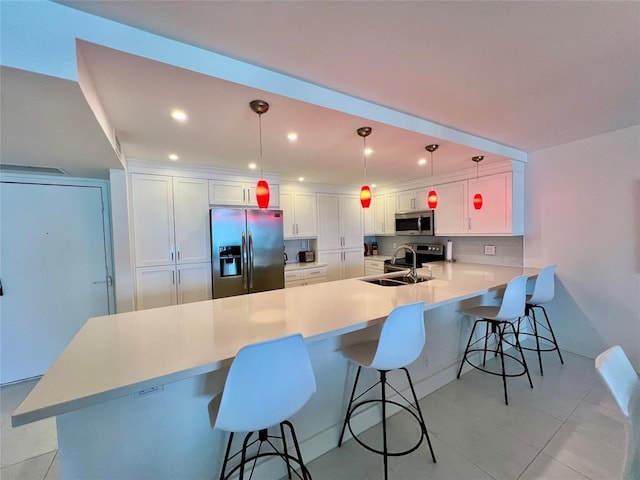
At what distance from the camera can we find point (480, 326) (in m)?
2.93

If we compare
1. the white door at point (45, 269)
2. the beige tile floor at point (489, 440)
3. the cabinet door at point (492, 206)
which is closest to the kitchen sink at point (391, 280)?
the beige tile floor at point (489, 440)

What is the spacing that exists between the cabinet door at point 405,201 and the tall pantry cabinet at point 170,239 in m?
3.03

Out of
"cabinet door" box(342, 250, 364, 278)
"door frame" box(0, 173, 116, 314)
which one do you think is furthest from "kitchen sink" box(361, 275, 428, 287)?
"door frame" box(0, 173, 116, 314)

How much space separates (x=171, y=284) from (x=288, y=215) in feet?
6.11

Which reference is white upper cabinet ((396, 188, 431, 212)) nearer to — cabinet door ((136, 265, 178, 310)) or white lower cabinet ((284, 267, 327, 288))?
white lower cabinet ((284, 267, 327, 288))

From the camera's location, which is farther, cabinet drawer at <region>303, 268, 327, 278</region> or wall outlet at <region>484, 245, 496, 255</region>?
cabinet drawer at <region>303, 268, 327, 278</region>

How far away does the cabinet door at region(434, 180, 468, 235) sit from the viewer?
11.9 feet

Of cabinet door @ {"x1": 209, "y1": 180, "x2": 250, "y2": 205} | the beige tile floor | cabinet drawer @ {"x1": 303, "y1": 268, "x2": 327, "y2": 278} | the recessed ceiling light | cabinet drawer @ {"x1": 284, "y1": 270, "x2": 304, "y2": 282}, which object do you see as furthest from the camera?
cabinet drawer @ {"x1": 303, "y1": 268, "x2": 327, "y2": 278}

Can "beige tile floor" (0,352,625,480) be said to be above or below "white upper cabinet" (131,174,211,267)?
below

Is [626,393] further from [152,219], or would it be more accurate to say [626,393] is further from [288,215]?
[152,219]

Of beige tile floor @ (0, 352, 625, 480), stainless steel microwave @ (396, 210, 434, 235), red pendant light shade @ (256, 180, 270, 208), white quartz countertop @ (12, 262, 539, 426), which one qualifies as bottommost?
beige tile floor @ (0, 352, 625, 480)

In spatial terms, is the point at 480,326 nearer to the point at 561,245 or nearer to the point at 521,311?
the point at 521,311

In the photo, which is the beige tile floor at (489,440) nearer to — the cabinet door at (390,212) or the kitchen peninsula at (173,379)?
the kitchen peninsula at (173,379)

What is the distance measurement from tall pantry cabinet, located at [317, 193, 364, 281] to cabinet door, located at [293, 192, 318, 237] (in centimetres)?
10
